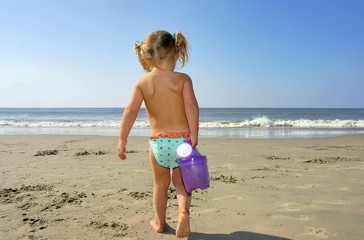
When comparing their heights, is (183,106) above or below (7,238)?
above

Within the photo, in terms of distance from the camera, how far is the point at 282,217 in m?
2.61

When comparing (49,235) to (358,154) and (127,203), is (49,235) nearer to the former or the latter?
(127,203)

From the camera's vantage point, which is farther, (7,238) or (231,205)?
(231,205)

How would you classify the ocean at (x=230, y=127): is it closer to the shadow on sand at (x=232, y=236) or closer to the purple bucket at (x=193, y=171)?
the shadow on sand at (x=232, y=236)

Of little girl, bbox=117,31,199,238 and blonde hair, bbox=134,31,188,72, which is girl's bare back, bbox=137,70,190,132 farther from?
blonde hair, bbox=134,31,188,72

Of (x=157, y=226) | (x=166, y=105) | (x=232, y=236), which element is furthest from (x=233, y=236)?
(x=166, y=105)

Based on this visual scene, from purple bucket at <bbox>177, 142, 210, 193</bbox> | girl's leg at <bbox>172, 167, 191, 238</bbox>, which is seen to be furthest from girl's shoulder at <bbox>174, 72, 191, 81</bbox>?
girl's leg at <bbox>172, 167, 191, 238</bbox>

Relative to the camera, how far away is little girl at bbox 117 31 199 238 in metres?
2.21

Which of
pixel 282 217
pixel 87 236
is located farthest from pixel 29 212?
pixel 282 217

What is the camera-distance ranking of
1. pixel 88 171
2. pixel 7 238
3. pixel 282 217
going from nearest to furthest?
pixel 7 238 → pixel 282 217 → pixel 88 171

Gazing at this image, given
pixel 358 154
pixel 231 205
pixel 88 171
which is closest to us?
pixel 231 205

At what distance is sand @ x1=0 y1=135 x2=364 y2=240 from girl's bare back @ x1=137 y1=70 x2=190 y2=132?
37.1 inches

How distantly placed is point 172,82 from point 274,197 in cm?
193

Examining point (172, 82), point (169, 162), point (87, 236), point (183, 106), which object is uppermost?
point (172, 82)
